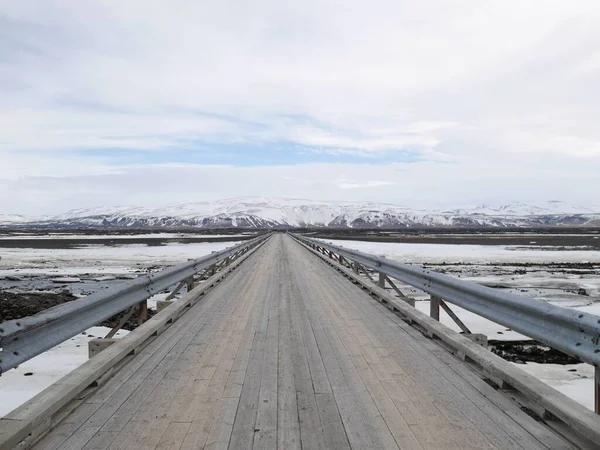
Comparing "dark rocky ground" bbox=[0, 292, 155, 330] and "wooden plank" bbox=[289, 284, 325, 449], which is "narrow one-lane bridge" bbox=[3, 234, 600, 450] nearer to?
"wooden plank" bbox=[289, 284, 325, 449]

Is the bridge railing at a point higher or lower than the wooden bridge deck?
higher

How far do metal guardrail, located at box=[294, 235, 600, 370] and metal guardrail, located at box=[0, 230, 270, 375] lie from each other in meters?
4.00

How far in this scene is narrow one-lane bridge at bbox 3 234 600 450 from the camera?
329 centimetres

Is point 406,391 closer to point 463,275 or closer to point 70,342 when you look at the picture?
point 70,342

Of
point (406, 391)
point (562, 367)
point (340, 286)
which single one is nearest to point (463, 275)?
point (340, 286)

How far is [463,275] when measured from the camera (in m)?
24.8

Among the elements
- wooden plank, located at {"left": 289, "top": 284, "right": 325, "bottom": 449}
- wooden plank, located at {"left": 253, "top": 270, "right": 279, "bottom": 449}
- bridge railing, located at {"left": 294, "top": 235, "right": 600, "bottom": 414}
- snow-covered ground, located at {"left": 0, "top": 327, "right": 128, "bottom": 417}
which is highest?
bridge railing, located at {"left": 294, "top": 235, "right": 600, "bottom": 414}

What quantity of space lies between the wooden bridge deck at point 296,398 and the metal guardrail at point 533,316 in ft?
2.03

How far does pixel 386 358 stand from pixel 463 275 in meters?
20.9

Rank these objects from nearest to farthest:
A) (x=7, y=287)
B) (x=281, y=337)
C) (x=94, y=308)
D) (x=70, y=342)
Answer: (x=94, y=308), (x=281, y=337), (x=70, y=342), (x=7, y=287)

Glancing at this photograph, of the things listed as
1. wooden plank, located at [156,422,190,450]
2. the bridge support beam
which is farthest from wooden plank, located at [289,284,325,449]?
the bridge support beam

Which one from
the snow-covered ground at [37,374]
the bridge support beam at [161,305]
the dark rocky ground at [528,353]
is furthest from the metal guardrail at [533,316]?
the snow-covered ground at [37,374]

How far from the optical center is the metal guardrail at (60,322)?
3275 mm

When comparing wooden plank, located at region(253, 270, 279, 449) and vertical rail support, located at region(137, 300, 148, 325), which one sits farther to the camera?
vertical rail support, located at region(137, 300, 148, 325)
